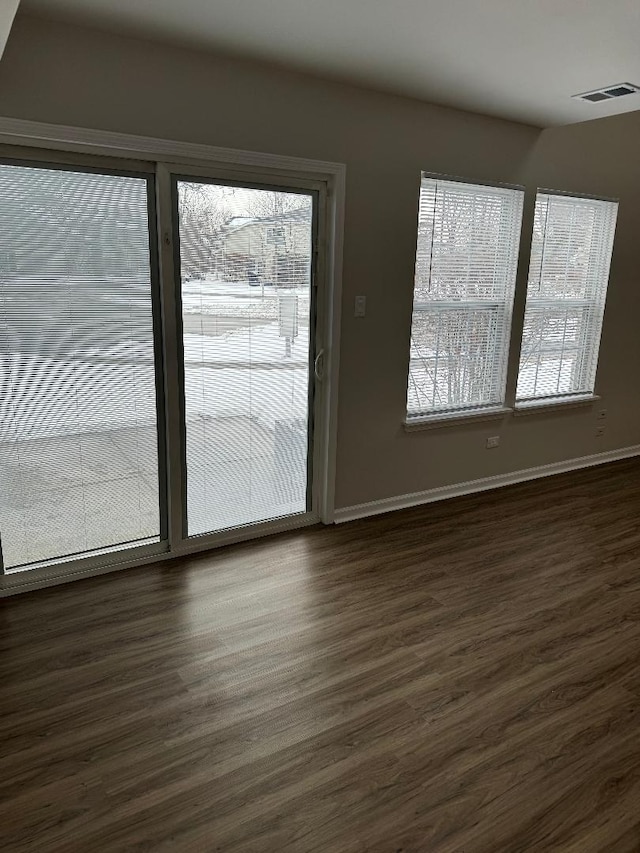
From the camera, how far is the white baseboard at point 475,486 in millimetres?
4020

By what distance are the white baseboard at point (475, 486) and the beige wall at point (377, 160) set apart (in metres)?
0.05

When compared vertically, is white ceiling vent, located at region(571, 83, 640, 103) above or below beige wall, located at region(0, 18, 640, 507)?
above

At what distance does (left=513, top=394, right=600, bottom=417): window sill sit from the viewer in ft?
15.1

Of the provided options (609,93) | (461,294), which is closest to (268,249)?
(461,294)

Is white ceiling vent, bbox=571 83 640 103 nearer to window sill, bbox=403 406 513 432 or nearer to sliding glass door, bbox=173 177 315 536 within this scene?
sliding glass door, bbox=173 177 315 536

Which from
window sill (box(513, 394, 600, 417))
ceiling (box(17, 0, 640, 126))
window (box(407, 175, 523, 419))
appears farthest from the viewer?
window sill (box(513, 394, 600, 417))

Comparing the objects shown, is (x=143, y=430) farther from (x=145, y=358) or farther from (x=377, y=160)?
(x=377, y=160)

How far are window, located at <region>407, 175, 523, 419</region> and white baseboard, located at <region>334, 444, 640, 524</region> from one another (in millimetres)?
583

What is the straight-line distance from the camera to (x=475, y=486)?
4.54 m

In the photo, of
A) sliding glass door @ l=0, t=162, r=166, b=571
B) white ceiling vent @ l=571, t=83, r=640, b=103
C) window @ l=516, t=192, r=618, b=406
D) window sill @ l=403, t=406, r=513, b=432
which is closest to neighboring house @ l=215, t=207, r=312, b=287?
sliding glass door @ l=0, t=162, r=166, b=571

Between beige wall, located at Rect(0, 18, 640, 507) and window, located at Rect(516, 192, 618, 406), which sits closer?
beige wall, located at Rect(0, 18, 640, 507)

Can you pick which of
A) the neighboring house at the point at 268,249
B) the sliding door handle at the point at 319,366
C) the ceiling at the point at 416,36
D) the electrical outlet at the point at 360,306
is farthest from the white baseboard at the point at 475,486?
the ceiling at the point at 416,36

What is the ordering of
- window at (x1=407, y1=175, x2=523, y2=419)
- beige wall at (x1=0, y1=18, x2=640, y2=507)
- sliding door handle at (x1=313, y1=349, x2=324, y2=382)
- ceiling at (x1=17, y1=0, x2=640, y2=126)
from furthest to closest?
window at (x1=407, y1=175, x2=523, y2=419) < sliding door handle at (x1=313, y1=349, x2=324, y2=382) < beige wall at (x1=0, y1=18, x2=640, y2=507) < ceiling at (x1=17, y1=0, x2=640, y2=126)

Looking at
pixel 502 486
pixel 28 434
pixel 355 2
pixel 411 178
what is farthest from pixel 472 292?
pixel 28 434
